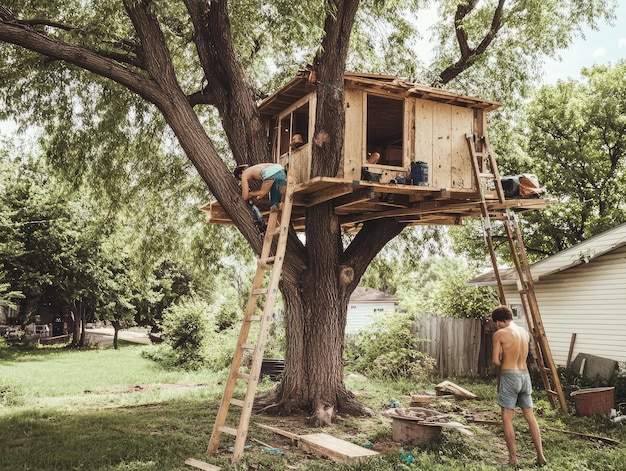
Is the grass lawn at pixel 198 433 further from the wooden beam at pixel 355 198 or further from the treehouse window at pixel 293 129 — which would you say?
the treehouse window at pixel 293 129

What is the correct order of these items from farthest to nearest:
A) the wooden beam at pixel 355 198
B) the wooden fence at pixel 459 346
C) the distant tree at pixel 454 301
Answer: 1. the distant tree at pixel 454 301
2. the wooden fence at pixel 459 346
3. the wooden beam at pixel 355 198

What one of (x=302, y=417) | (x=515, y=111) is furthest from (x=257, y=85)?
(x=302, y=417)

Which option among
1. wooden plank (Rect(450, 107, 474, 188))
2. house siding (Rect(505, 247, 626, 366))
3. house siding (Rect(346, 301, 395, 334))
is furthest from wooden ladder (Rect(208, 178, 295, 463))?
house siding (Rect(346, 301, 395, 334))

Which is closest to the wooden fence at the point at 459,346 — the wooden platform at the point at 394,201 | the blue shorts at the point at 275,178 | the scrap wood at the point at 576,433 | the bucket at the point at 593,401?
the wooden platform at the point at 394,201

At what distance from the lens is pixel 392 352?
16031 mm

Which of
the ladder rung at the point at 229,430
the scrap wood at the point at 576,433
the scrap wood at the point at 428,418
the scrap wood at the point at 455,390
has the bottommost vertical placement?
the scrap wood at the point at 576,433

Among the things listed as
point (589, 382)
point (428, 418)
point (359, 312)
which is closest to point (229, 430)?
point (428, 418)

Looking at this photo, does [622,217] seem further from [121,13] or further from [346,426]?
[121,13]

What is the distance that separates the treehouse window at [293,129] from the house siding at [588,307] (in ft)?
28.0

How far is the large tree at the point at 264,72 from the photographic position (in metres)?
8.97

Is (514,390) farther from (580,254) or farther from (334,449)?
(580,254)

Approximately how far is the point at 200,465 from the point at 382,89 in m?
6.92

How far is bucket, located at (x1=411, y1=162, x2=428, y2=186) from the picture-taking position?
945cm

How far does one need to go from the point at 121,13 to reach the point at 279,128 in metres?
4.19
